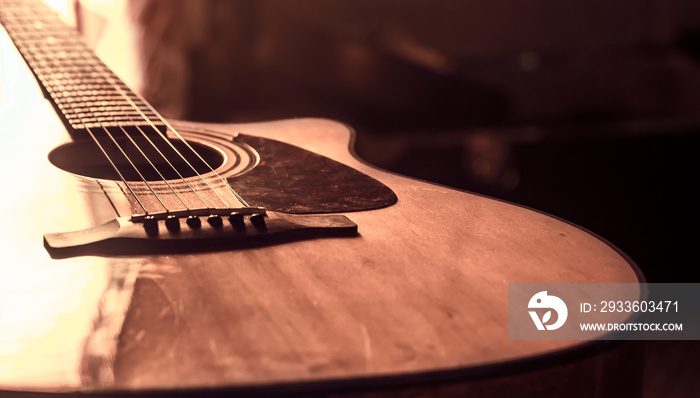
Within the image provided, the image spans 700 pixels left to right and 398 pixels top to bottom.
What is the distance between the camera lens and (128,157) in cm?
83

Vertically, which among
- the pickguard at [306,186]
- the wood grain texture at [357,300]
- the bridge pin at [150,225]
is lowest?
the wood grain texture at [357,300]

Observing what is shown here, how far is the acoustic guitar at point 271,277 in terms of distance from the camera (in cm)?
36

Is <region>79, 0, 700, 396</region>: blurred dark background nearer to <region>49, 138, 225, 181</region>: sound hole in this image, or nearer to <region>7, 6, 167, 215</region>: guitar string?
<region>7, 6, 167, 215</region>: guitar string

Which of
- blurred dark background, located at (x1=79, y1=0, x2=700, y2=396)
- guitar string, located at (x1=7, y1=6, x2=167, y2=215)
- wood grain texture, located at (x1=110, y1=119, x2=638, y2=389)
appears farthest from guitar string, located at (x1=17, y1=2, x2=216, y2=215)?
blurred dark background, located at (x1=79, y1=0, x2=700, y2=396)

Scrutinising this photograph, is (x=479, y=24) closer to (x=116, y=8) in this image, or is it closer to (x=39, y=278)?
(x=116, y=8)

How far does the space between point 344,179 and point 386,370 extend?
40 centimetres

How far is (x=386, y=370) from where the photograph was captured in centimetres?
36

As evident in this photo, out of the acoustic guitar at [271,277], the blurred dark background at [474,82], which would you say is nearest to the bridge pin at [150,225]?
the acoustic guitar at [271,277]

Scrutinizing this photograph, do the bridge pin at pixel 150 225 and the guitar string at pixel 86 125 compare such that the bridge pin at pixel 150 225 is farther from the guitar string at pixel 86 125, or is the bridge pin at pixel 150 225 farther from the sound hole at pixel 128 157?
the sound hole at pixel 128 157

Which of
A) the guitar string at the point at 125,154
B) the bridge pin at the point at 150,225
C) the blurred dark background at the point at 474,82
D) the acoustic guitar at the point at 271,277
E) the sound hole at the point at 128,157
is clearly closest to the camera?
the acoustic guitar at the point at 271,277

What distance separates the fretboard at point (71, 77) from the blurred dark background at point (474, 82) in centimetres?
90

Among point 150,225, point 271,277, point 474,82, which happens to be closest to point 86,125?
point 150,225

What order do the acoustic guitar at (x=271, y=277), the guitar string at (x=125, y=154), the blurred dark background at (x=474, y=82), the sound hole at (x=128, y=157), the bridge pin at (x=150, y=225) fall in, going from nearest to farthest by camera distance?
the acoustic guitar at (x=271, y=277)
the bridge pin at (x=150, y=225)
the guitar string at (x=125, y=154)
the sound hole at (x=128, y=157)
the blurred dark background at (x=474, y=82)

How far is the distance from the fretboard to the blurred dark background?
0.90 m
